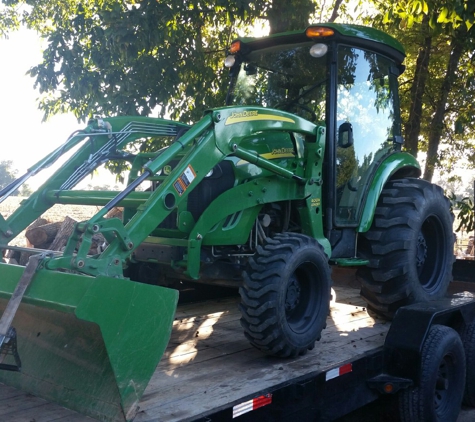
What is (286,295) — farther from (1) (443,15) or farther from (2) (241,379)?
(1) (443,15)

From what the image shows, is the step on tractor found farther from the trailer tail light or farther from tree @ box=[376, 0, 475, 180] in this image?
tree @ box=[376, 0, 475, 180]

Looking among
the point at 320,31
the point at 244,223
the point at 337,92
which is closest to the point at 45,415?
the point at 244,223

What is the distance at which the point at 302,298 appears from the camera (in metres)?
4.28

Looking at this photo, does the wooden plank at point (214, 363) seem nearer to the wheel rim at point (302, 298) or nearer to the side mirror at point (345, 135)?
the wheel rim at point (302, 298)

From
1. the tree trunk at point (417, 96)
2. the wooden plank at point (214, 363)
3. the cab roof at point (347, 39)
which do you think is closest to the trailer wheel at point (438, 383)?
the wooden plank at point (214, 363)

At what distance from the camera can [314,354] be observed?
409 cm

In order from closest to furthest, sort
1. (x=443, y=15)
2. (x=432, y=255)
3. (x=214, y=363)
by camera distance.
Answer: (x=214, y=363)
(x=432, y=255)
(x=443, y=15)

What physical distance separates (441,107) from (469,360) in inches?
250

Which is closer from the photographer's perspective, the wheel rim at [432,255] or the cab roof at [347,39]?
the cab roof at [347,39]

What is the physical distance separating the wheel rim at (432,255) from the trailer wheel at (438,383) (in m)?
1.12

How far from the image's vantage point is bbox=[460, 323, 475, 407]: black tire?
4734 millimetres

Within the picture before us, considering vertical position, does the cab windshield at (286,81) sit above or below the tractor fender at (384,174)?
above

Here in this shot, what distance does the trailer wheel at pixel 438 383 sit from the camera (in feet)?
13.2

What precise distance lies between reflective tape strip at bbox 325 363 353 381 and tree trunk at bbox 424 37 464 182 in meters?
6.34
